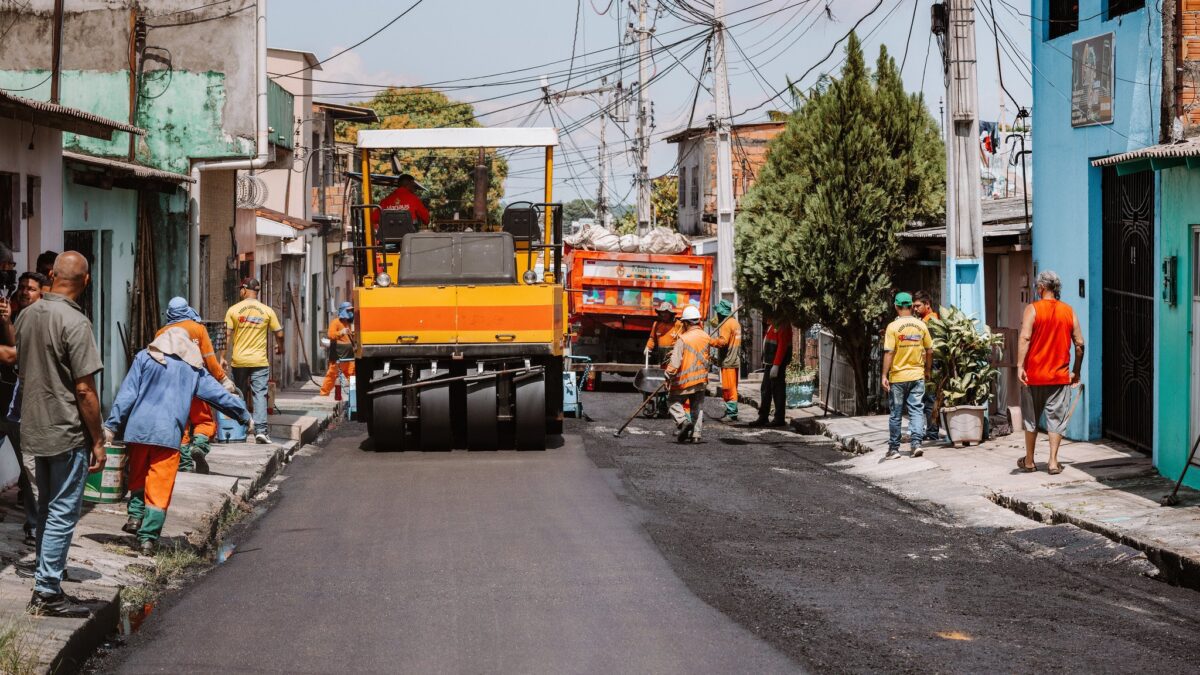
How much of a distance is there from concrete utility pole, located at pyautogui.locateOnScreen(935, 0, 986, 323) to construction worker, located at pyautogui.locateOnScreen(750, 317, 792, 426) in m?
3.72

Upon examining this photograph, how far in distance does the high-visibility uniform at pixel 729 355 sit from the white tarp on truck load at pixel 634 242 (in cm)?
650

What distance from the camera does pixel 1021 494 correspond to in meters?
11.7

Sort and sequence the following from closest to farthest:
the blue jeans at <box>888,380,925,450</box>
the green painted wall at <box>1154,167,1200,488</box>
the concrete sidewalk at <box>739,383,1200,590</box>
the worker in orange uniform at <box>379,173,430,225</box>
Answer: the concrete sidewalk at <box>739,383,1200,590</box>
the green painted wall at <box>1154,167,1200,488</box>
the blue jeans at <box>888,380,925,450</box>
the worker in orange uniform at <box>379,173,430,225</box>

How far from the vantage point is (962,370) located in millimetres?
15141

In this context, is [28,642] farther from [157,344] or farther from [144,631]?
[157,344]

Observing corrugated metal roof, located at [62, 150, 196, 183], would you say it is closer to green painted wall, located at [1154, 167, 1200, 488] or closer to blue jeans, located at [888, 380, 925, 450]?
blue jeans, located at [888, 380, 925, 450]

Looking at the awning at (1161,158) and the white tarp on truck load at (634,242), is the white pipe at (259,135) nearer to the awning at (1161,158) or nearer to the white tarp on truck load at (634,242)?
the white tarp on truck load at (634,242)

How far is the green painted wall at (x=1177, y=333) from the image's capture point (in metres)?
11.6

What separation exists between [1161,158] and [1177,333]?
176 centimetres

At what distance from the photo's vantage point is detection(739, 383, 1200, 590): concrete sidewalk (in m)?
9.45

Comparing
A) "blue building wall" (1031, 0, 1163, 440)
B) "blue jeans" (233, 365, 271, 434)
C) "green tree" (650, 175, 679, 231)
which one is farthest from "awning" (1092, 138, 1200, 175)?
"green tree" (650, 175, 679, 231)

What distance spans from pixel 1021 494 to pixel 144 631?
715 centimetres

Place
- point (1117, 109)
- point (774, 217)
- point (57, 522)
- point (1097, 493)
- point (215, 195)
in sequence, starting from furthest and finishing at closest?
point (215, 195), point (774, 217), point (1117, 109), point (1097, 493), point (57, 522)

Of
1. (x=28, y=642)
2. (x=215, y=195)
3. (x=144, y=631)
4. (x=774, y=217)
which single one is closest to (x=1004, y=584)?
(x=144, y=631)
